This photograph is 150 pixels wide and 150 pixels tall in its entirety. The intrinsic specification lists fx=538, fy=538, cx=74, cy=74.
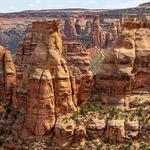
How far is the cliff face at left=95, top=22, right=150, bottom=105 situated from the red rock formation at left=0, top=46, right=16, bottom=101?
11.1 meters

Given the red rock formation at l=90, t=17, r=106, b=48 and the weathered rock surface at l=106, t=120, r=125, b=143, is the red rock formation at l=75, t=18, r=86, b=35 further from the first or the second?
the weathered rock surface at l=106, t=120, r=125, b=143

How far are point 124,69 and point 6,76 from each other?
14.4 meters

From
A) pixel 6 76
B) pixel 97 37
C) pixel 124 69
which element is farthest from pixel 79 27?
pixel 124 69

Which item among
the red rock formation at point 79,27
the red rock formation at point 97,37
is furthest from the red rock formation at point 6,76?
the red rock formation at point 79,27

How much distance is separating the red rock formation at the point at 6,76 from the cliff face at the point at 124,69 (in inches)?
436

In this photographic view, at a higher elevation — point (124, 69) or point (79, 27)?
point (124, 69)

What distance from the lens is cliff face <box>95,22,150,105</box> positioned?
160ft

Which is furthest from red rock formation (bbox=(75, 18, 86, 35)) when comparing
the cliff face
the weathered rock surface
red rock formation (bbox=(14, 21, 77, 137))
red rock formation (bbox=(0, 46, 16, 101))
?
the weathered rock surface

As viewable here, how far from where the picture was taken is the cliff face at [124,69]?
4866 cm

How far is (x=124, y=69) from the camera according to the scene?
159ft

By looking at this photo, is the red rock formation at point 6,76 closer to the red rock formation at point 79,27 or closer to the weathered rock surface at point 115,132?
the weathered rock surface at point 115,132

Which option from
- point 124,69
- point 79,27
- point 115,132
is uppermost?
point 124,69

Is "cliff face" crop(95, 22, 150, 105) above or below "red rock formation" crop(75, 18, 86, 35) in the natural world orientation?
above

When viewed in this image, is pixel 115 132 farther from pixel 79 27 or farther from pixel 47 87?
pixel 79 27
